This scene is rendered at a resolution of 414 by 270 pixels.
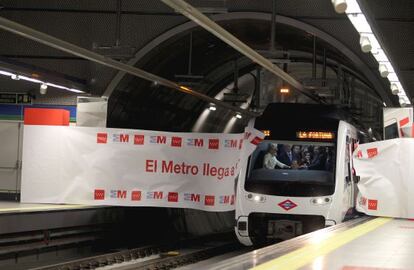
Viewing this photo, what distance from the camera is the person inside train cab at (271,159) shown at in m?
14.7

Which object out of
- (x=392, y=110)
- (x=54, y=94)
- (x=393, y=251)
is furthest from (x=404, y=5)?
(x=393, y=251)

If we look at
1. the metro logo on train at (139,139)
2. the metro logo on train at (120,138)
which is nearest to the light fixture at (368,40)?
the metro logo on train at (139,139)

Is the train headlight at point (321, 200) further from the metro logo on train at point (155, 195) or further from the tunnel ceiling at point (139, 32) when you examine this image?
the metro logo on train at point (155, 195)

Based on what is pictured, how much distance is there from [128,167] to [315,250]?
8.41 meters

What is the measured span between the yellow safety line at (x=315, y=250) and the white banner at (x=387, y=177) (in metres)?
0.62

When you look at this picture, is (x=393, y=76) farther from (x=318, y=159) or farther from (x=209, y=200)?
(x=209, y=200)

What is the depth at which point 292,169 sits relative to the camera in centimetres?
1452

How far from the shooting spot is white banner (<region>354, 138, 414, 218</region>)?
433 inches

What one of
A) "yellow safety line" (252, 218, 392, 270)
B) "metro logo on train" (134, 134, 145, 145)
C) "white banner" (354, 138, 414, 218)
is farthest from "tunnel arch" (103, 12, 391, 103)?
"yellow safety line" (252, 218, 392, 270)

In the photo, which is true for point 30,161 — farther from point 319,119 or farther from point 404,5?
point 404,5

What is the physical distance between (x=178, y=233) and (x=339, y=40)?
807 centimetres

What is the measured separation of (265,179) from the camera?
14461mm

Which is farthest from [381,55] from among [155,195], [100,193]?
[100,193]

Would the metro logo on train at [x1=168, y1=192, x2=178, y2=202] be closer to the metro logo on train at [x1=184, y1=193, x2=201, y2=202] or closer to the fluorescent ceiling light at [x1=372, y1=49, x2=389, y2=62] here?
the metro logo on train at [x1=184, y1=193, x2=201, y2=202]
